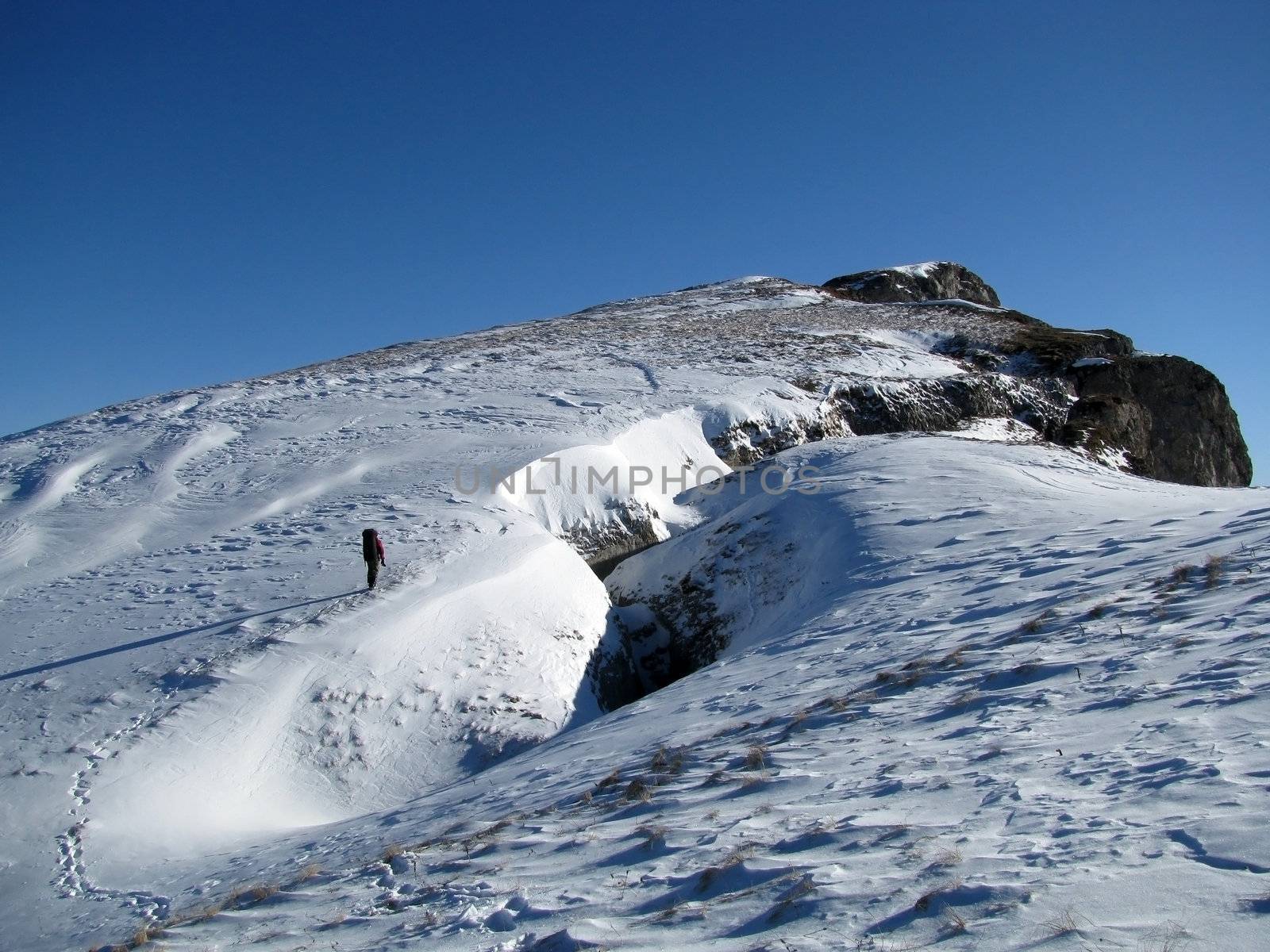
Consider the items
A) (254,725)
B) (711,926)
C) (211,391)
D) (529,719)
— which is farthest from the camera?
(211,391)

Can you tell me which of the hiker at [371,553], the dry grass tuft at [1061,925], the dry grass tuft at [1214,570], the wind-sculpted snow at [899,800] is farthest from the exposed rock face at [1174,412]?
the dry grass tuft at [1061,925]

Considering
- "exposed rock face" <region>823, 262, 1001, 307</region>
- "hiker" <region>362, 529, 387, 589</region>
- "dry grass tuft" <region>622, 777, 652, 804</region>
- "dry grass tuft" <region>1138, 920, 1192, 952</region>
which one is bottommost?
"dry grass tuft" <region>622, 777, 652, 804</region>

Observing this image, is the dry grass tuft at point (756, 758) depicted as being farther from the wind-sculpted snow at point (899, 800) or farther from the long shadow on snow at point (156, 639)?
the long shadow on snow at point (156, 639)

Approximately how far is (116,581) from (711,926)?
12.9 meters

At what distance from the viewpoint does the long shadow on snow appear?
1075cm

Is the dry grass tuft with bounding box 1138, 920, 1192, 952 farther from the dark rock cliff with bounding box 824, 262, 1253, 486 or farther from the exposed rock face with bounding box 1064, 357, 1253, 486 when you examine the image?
the exposed rock face with bounding box 1064, 357, 1253, 486

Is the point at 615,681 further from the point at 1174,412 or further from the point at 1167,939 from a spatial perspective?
the point at 1174,412

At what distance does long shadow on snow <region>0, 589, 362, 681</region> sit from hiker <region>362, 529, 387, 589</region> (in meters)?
0.41

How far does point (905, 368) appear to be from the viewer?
3033 cm

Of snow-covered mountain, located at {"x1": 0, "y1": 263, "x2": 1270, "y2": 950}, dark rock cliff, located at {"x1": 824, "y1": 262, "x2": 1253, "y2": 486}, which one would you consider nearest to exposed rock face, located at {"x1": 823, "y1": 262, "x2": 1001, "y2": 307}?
dark rock cliff, located at {"x1": 824, "y1": 262, "x2": 1253, "y2": 486}

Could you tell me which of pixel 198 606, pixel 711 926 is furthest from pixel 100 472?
pixel 711 926

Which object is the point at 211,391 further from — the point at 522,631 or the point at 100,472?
the point at 522,631

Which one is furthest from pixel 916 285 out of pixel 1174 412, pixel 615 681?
pixel 615 681

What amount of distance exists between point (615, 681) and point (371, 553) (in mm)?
4590
